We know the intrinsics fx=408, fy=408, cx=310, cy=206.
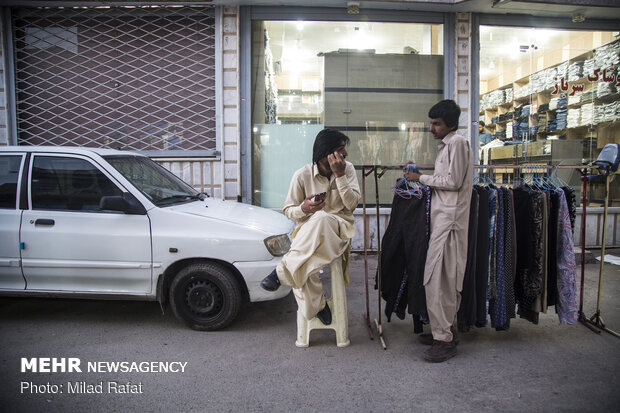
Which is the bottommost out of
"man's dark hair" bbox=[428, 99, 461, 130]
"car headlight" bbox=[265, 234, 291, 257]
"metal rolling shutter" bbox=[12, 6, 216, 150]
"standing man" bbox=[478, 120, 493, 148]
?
"car headlight" bbox=[265, 234, 291, 257]

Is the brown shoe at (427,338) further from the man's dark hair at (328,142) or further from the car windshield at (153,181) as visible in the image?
the car windshield at (153,181)

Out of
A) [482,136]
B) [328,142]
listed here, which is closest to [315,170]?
[328,142]

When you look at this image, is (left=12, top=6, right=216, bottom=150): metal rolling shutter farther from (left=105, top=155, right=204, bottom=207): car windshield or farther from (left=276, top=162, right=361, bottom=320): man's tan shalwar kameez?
(left=276, top=162, right=361, bottom=320): man's tan shalwar kameez

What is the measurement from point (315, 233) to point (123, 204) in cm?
182

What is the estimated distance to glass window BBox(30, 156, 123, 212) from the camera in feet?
12.8

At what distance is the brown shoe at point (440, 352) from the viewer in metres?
3.21

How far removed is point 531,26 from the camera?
735cm

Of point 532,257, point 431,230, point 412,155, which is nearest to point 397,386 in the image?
point 431,230

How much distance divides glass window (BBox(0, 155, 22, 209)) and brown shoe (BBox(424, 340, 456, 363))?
4015 mm

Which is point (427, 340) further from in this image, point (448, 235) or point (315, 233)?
point (315, 233)

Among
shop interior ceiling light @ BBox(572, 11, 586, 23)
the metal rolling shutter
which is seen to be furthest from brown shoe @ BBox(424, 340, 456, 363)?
shop interior ceiling light @ BBox(572, 11, 586, 23)

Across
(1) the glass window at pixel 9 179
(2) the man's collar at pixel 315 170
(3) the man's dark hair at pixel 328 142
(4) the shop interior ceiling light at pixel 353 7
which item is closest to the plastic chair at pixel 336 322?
(2) the man's collar at pixel 315 170

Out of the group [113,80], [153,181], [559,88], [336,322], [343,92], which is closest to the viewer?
[336,322]

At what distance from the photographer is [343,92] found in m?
7.29
